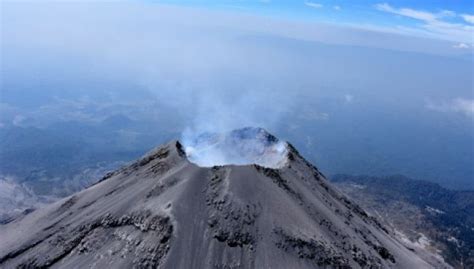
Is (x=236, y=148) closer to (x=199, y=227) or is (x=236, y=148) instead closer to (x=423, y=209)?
(x=199, y=227)

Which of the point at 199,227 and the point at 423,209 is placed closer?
the point at 199,227

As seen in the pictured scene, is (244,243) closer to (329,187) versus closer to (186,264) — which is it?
(186,264)

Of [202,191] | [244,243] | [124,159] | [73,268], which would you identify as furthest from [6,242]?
[124,159]

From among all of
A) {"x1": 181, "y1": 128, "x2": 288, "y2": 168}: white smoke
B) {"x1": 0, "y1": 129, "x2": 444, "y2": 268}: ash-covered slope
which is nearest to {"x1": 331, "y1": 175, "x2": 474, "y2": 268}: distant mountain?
{"x1": 181, "y1": 128, "x2": 288, "y2": 168}: white smoke

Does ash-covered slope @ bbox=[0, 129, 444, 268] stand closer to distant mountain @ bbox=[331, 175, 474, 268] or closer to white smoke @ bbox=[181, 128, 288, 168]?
white smoke @ bbox=[181, 128, 288, 168]

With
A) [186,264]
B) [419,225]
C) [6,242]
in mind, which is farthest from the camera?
[419,225]

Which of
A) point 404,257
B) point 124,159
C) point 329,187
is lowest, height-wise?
point 124,159

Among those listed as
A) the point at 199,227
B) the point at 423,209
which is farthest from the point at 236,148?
the point at 423,209
